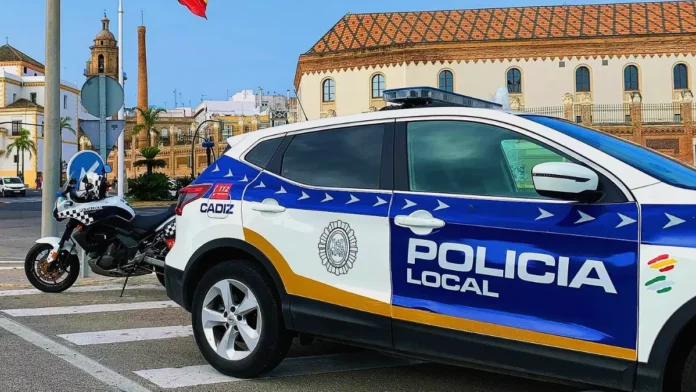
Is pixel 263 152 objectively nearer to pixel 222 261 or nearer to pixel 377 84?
pixel 222 261

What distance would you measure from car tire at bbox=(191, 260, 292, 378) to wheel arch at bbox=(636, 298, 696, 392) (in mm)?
2252

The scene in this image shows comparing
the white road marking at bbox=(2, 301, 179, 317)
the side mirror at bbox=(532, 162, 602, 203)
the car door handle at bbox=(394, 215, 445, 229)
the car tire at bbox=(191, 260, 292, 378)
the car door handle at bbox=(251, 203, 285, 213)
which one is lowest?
the white road marking at bbox=(2, 301, 179, 317)

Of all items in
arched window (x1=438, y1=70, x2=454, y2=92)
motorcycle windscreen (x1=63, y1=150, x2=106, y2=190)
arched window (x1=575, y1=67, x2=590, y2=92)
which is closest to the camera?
motorcycle windscreen (x1=63, y1=150, x2=106, y2=190)

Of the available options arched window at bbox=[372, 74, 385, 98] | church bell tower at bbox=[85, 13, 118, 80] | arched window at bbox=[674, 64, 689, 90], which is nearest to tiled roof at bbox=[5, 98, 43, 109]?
church bell tower at bbox=[85, 13, 118, 80]

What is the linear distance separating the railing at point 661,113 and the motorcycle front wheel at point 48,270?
48.0 m

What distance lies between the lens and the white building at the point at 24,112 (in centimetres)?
8412

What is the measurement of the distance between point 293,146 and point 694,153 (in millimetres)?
49594

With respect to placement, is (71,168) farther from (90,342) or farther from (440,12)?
(440,12)

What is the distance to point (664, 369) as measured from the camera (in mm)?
3184

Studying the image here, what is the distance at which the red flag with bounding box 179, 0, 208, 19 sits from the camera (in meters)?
Answer: 17.9

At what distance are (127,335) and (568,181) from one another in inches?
167

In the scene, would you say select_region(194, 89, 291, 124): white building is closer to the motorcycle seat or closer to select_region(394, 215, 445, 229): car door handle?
the motorcycle seat

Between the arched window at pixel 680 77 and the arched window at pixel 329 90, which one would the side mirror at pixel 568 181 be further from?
the arched window at pixel 329 90


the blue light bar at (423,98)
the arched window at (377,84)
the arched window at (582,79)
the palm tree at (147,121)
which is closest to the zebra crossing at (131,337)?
the blue light bar at (423,98)
